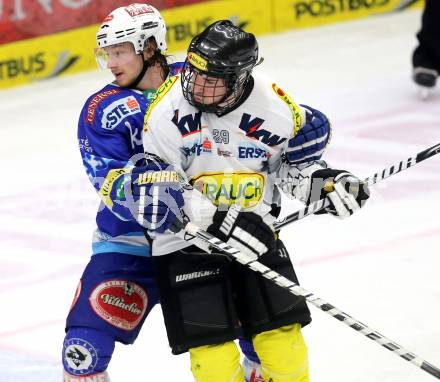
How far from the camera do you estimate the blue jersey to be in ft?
12.8

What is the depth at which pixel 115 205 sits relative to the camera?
3.89m

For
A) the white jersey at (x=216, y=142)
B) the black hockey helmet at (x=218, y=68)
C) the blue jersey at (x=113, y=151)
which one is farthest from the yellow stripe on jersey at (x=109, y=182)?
the black hockey helmet at (x=218, y=68)

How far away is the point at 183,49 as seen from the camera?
31.8ft

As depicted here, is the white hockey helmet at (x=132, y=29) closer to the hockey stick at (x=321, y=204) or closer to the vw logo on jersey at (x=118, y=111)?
the vw logo on jersey at (x=118, y=111)

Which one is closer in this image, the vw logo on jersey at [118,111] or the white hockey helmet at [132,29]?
the vw logo on jersey at [118,111]

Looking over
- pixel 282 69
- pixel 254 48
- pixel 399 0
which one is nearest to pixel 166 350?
pixel 254 48

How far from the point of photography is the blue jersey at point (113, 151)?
3912 millimetres

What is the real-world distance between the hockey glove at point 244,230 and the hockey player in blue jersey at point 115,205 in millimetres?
325

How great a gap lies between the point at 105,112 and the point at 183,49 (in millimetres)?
5686

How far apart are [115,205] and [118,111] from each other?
364mm

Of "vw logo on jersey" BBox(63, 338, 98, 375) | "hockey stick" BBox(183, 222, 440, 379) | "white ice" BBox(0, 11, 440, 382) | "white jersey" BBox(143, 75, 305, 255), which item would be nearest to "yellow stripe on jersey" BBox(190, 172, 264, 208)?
"white jersey" BBox(143, 75, 305, 255)

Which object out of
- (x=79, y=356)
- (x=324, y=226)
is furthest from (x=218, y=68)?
(x=324, y=226)

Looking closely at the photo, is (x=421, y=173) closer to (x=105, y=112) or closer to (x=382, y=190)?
(x=382, y=190)

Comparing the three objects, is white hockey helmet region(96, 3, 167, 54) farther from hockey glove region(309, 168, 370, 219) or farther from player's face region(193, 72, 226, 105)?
hockey glove region(309, 168, 370, 219)
